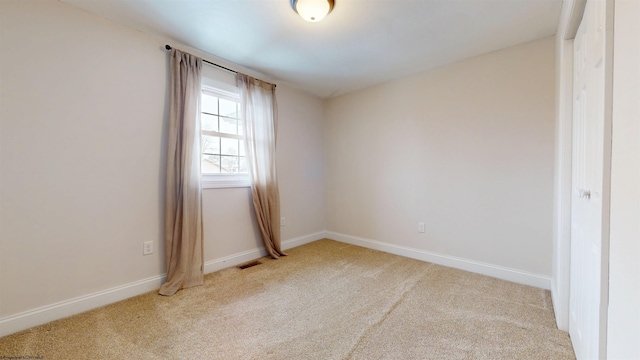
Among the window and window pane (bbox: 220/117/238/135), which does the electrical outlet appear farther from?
window pane (bbox: 220/117/238/135)

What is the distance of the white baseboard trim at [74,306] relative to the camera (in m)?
1.57

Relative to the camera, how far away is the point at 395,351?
1.40 metres

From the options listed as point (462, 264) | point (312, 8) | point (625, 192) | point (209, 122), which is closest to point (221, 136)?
point (209, 122)

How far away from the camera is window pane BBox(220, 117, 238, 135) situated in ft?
9.00

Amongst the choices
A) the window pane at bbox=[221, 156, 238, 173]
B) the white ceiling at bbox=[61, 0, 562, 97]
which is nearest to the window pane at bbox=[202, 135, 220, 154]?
the window pane at bbox=[221, 156, 238, 173]

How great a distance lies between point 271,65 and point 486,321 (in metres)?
3.05

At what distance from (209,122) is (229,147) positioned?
34 centimetres

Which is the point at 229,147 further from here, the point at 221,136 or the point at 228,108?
the point at 228,108

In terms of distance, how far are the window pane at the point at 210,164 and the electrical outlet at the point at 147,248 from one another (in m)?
0.81

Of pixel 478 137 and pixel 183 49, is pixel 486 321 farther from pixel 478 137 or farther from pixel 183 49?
pixel 183 49

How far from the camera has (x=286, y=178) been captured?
133 inches

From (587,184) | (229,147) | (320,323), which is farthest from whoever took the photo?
(229,147)

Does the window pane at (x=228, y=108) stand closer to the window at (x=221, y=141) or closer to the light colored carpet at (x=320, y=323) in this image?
the window at (x=221, y=141)

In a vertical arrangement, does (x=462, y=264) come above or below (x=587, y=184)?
below
